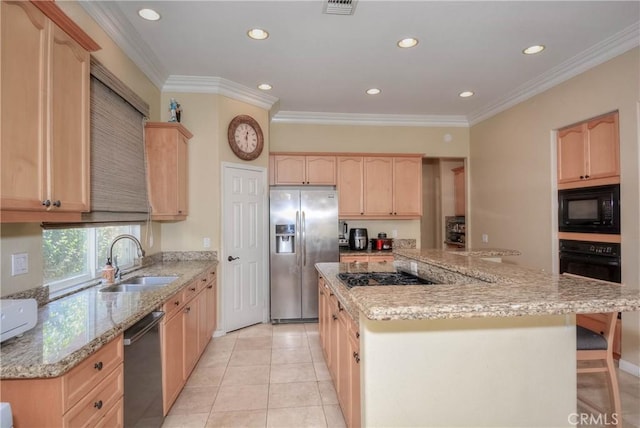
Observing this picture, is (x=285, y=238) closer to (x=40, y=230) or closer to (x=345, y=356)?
(x=345, y=356)

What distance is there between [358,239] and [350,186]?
0.79 m

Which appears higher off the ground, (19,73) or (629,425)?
(19,73)

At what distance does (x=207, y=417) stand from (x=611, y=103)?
4181 millimetres

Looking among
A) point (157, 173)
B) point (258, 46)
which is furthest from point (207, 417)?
point (258, 46)

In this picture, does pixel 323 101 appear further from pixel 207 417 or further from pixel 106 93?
pixel 207 417

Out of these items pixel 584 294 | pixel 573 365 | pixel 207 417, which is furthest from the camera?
pixel 207 417

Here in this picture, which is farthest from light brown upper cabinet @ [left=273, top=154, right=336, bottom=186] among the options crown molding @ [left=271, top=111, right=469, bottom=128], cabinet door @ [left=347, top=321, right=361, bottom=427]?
cabinet door @ [left=347, top=321, right=361, bottom=427]

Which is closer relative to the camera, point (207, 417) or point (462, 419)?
point (462, 419)

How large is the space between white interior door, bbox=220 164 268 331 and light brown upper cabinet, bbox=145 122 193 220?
25.2 inches

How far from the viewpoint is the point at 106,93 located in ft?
7.59

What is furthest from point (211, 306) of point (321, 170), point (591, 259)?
point (591, 259)

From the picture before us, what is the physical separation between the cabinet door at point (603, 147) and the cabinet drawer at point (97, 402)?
393 cm

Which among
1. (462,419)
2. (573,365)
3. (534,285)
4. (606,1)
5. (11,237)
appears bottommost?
(462,419)

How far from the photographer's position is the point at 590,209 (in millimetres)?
3002
